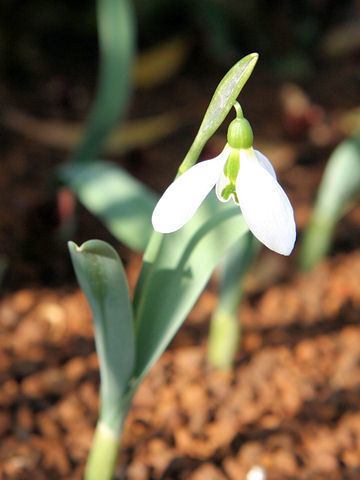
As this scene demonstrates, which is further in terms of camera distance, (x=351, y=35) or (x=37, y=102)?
(x=351, y=35)

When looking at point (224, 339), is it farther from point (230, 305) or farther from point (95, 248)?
point (95, 248)

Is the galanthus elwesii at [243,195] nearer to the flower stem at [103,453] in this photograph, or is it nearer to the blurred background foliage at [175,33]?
the flower stem at [103,453]

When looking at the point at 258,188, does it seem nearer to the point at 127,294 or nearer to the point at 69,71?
the point at 127,294

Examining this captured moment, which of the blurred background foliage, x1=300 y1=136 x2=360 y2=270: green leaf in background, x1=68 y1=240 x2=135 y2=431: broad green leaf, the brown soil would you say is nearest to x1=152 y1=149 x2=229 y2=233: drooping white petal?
x1=68 y1=240 x2=135 y2=431: broad green leaf

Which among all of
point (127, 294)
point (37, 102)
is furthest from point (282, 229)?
point (37, 102)

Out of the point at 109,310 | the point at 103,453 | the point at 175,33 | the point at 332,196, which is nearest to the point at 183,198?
the point at 109,310

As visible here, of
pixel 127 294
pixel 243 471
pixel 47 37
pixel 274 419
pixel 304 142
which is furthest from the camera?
pixel 47 37

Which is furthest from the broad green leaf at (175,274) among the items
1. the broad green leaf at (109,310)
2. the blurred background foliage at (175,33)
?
the blurred background foliage at (175,33)
